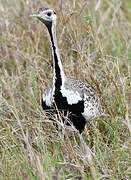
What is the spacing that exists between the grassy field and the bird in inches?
3.4

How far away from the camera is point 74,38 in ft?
12.2

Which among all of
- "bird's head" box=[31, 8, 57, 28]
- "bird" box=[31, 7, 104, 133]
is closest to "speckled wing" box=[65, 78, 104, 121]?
"bird" box=[31, 7, 104, 133]

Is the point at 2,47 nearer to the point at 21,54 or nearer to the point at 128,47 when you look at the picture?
the point at 21,54

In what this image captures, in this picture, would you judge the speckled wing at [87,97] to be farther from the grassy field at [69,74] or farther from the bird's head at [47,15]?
the bird's head at [47,15]

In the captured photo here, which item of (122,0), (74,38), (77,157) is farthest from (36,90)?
(122,0)

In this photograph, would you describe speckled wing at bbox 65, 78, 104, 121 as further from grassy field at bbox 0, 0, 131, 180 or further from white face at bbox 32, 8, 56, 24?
white face at bbox 32, 8, 56, 24

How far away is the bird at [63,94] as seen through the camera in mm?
3125

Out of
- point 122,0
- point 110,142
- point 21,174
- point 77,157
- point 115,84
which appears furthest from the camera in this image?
point 122,0

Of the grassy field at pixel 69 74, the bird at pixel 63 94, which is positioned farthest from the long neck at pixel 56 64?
the grassy field at pixel 69 74

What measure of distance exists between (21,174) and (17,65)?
1349mm

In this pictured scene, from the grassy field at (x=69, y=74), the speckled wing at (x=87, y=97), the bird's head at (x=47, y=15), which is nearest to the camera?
the grassy field at (x=69, y=74)

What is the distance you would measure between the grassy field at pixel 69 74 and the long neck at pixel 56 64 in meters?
0.18

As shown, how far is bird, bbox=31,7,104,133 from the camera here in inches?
123

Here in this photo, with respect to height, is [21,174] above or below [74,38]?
below
